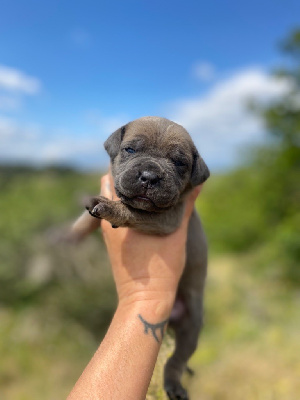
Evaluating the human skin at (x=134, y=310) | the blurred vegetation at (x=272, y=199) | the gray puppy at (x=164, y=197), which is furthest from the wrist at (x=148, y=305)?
the blurred vegetation at (x=272, y=199)

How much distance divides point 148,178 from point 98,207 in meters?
0.44

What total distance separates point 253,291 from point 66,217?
11.3 metres

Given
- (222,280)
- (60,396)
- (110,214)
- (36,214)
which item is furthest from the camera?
(222,280)

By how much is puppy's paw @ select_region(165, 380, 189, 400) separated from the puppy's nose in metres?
1.72

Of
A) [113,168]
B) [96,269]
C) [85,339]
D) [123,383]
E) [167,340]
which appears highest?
[113,168]

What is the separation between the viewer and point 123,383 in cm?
207

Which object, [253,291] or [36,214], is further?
[253,291]

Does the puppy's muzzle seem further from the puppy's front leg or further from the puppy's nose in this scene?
the puppy's front leg

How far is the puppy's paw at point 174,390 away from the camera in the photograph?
2916mm

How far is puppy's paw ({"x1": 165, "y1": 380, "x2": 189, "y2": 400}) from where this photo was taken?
9.57ft

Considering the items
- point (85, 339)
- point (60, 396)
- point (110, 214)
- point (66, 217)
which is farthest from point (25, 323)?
point (110, 214)

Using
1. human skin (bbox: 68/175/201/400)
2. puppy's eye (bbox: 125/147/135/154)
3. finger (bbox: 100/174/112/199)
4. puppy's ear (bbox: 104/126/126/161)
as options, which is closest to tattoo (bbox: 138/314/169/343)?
human skin (bbox: 68/175/201/400)

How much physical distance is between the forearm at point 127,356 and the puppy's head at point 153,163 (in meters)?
0.82

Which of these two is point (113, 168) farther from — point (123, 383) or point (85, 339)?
point (85, 339)
